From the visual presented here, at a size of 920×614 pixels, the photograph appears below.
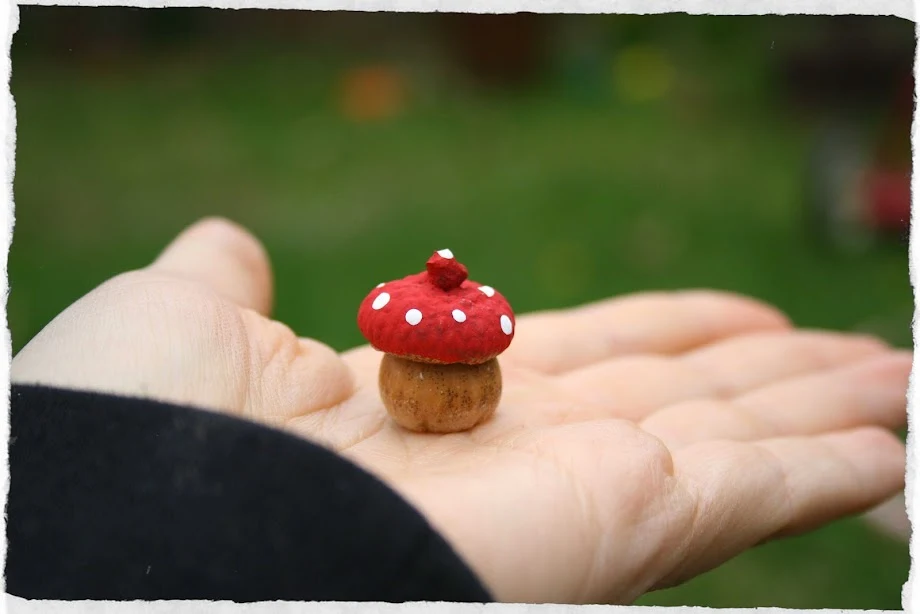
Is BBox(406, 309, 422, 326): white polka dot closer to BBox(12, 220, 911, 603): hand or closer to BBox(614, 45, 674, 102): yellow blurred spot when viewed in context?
BBox(12, 220, 911, 603): hand

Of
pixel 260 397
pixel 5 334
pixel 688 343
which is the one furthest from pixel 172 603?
pixel 688 343

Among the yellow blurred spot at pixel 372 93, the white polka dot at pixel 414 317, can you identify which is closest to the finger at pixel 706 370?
the white polka dot at pixel 414 317

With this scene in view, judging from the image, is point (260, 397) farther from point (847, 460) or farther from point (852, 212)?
point (852, 212)

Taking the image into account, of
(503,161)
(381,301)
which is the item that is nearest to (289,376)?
(381,301)

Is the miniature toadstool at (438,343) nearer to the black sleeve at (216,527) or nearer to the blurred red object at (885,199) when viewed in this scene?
the black sleeve at (216,527)

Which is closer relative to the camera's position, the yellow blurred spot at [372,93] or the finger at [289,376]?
the finger at [289,376]

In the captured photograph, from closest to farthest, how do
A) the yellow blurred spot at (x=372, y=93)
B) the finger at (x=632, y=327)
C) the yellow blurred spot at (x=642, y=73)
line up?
the finger at (x=632, y=327) < the yellow blurred spot at (x=372, y=93) < the yellow blurred spot at (x=642, y=73)
